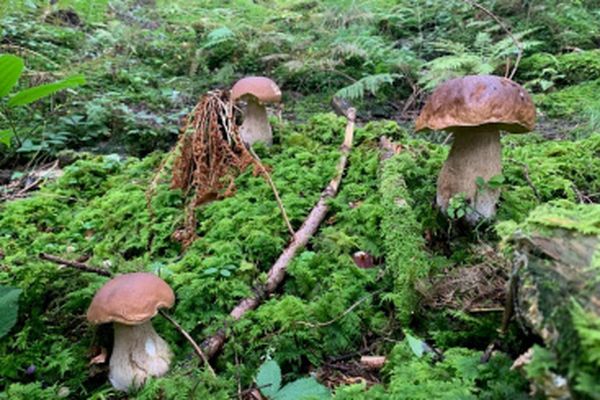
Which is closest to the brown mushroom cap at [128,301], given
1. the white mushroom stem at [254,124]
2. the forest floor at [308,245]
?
the forest floor at [308,245]

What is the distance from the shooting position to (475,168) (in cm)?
259

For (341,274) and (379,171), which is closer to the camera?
(341,274)

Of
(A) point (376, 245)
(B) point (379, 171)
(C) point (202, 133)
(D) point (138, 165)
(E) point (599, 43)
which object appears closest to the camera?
(A) point (376, 245)

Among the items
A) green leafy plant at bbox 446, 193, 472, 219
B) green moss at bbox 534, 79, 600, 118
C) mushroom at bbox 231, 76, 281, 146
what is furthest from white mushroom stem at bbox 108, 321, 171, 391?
green moss at bbox 534, 79, 600, 118

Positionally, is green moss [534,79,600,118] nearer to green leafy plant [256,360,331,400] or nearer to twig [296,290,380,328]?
twig [296,290,380,328]

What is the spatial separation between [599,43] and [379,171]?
20.5 ft

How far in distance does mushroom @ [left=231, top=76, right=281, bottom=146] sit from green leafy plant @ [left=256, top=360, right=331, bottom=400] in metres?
2.53

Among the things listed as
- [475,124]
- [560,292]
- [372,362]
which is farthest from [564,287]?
[475,124]

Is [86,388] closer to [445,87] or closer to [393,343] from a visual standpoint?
[393,343]

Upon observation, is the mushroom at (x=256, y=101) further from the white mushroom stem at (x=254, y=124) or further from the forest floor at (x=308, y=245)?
the forest floor at (x=308, y=245)

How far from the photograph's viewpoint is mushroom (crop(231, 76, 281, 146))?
3986 millimetres

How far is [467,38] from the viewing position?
738 cm

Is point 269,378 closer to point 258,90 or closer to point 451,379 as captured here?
point 451,379

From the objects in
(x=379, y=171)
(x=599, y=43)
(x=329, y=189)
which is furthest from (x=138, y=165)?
(x=599, y=43)
